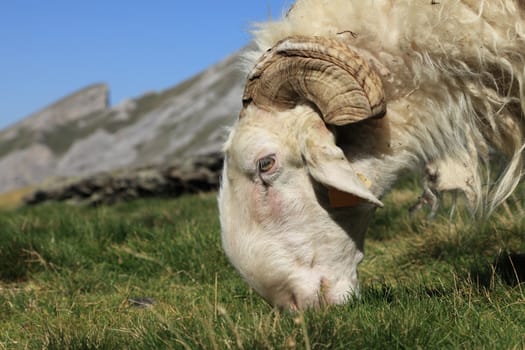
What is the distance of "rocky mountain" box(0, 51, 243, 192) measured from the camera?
153 ft

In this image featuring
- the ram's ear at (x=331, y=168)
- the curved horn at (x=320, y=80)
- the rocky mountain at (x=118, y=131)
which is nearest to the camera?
the ram's ear at (x=331, y=168)

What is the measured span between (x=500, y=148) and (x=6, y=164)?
274 ft

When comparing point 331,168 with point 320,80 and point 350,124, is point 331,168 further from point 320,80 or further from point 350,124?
point 320,80

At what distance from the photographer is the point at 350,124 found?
13.1 ft

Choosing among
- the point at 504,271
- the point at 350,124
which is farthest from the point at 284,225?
the point at 504,271

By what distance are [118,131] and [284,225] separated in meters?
67.4

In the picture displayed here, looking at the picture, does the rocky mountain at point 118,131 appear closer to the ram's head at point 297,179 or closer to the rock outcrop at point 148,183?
the rock outcrop at point 148,183

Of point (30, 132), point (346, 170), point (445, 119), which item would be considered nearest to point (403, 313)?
point (346, 170)

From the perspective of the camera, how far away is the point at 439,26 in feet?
13.2

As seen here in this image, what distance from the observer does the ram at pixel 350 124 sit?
3869 mm

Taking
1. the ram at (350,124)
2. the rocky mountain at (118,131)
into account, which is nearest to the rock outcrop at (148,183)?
the rocky mountain at (118,131)

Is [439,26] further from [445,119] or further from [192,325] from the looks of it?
[192,325]

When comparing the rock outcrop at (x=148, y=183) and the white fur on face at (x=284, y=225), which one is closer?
the white fur on face at (x=284, y=225)

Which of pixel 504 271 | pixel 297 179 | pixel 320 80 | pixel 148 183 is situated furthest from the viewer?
pixel 148 183
